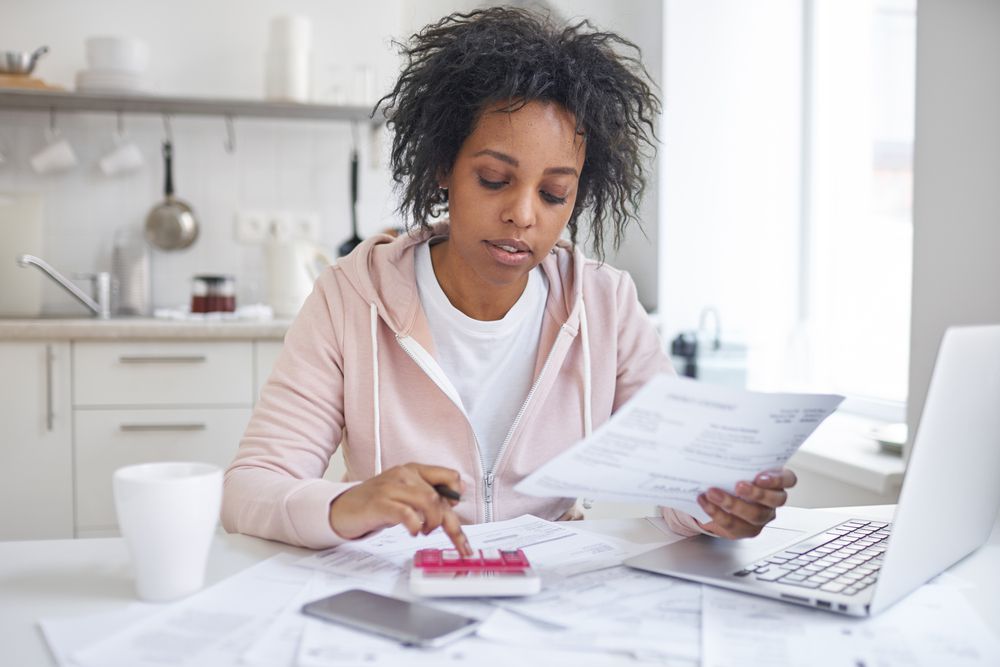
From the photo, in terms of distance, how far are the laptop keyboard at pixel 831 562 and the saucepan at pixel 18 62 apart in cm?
257

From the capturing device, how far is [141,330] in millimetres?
2352

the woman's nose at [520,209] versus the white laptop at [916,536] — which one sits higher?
the woman's nose at [520,209]

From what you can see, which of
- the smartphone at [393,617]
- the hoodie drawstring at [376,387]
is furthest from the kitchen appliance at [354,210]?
the smartphone at [393,617]

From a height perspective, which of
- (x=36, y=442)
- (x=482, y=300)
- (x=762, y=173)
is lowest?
(x=36, y=442)

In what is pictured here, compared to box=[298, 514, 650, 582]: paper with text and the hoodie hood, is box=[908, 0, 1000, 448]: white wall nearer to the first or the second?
the hoodie hood

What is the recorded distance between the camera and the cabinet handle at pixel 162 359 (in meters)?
2.37

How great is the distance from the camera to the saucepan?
262 cm

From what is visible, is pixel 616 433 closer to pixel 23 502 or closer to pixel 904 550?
pixel 904 550

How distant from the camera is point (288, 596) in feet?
2.41

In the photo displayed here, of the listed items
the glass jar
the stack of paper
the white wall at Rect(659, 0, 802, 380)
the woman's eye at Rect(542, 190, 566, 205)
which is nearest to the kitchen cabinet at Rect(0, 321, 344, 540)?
the glass jar

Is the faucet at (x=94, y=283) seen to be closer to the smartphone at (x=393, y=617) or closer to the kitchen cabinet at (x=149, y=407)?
the kitchen cabinet at (x=149, y=407)

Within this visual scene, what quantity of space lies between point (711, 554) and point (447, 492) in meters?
0.26

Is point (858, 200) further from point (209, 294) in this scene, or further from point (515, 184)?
point (209, 294)

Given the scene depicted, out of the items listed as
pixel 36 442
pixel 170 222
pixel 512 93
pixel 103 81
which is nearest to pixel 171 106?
pixel 103 81
